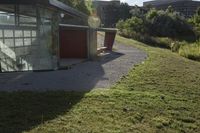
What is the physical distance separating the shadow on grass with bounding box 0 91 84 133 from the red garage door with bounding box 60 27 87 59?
412 inches

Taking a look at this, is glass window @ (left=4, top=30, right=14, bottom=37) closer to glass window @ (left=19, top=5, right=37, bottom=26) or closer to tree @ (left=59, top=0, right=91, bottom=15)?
glass window @ (left=19, top=5, right=37, bottom=26)

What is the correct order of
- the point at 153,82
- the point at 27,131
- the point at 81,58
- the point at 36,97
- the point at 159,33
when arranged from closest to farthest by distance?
the point at 27,131
the point at 36,97
the point at 153,82
the point at 81,58
the point at 159,33

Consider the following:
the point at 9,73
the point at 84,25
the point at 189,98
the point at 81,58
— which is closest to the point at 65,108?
the point at 189,98

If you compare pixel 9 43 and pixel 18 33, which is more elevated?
pixel 18 33

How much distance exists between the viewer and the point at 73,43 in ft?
64.2

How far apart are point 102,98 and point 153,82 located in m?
3.16

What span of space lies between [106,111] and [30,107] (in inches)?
59.3

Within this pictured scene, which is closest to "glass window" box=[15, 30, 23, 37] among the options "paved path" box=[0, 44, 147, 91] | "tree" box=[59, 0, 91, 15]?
"paved path" box=[0, 44, 147, 91]

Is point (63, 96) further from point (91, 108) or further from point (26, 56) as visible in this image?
point (26, 56)

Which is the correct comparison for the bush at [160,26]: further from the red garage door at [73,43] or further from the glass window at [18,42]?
the glass window at [18,42]

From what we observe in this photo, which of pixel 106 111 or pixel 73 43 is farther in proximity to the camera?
pixel 73 43

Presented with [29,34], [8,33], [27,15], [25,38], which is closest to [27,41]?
[25,38]

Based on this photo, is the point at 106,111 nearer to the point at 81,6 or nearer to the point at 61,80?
the point at 61,80

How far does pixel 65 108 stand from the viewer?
7461 mm
